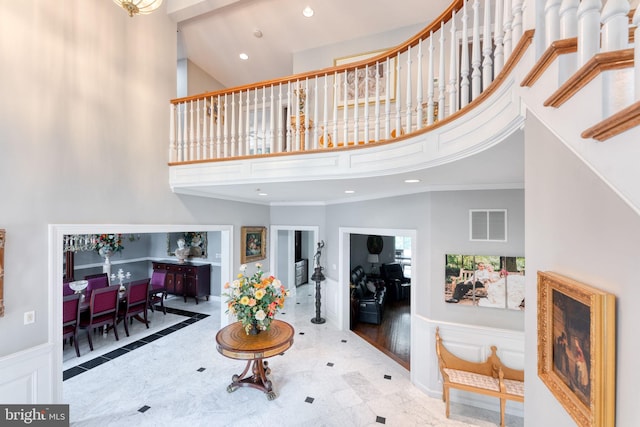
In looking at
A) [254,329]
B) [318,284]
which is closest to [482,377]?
[254,329]

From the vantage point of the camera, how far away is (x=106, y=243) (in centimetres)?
709

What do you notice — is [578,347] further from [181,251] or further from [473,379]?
[181,251]

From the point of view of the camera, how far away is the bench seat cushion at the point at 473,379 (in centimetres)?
313

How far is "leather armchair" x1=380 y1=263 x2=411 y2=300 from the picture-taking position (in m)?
7.77

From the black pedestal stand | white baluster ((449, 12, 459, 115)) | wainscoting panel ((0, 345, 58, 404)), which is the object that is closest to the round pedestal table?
wainscoting panel ((0, 345, 58, 404))

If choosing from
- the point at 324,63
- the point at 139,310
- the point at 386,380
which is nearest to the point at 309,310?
the point at 386,380

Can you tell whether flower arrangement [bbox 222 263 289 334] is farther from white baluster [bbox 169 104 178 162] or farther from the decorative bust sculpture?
the decorative bust sculpture

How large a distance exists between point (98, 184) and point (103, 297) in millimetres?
2541

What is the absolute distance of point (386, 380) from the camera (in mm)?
3871

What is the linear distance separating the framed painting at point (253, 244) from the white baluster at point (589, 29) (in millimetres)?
5523

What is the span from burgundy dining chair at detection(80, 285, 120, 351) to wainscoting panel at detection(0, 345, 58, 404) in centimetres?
205

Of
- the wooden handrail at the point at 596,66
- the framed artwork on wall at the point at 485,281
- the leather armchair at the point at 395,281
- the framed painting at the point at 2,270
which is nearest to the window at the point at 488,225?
the framed artwork on wall at the point at 485,281

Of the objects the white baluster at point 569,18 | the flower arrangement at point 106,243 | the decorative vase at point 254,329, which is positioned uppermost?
the white baluster at point 569,18

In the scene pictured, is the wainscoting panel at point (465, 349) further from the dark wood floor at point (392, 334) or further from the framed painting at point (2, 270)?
the framed painting at point (2, 270)
